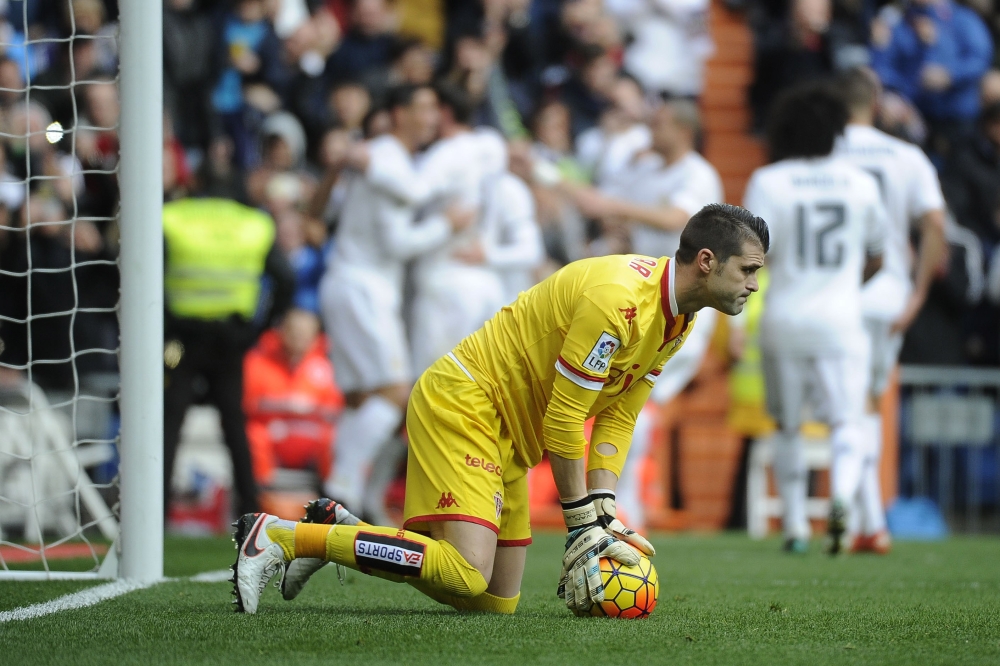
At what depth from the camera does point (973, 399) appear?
37.2ft

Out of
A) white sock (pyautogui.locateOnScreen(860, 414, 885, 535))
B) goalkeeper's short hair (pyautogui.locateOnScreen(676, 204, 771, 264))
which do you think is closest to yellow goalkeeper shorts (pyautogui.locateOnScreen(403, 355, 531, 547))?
goalkeeper's short hair (pyautogui.locateOnScreen(676, 204, 771, 264))

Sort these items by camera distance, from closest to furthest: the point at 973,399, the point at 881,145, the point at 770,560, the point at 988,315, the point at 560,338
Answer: the point at 560,338 < the point at 770,560 < the point at 881,145 < the point at 973,399 < the point at 988,315

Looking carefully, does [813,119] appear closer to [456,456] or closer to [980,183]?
[456,456]

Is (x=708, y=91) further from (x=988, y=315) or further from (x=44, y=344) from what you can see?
(x=44, y=344)

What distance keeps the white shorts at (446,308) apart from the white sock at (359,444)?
0.82m

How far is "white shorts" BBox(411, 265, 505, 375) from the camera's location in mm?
10141

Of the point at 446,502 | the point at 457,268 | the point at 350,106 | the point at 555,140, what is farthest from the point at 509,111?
the point at 446,502

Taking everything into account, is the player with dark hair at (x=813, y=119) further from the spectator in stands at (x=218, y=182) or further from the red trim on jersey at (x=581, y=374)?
the red trim on jersey at (x=581, y=374)

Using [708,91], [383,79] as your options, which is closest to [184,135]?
[383,79]

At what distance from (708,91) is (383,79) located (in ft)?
12.3

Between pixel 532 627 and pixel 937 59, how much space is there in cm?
1099

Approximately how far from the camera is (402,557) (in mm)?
4547

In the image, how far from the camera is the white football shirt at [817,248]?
814 cm

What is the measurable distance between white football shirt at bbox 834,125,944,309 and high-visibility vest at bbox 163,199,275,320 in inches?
148
